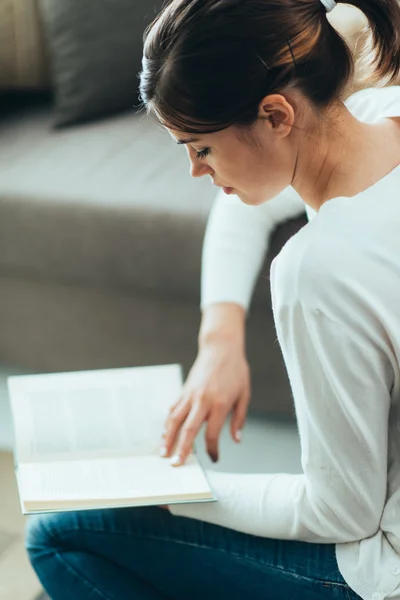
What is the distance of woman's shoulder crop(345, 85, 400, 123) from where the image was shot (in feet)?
3.35

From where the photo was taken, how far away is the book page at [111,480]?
3.21 ft

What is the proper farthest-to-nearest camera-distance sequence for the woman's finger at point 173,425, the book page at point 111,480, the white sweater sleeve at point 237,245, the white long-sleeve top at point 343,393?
the white sweater sleeve at point 237,245 → the woman's finger at point 173,425 → the book page at point 111,480 → the white long-sleeve top at point 343,393

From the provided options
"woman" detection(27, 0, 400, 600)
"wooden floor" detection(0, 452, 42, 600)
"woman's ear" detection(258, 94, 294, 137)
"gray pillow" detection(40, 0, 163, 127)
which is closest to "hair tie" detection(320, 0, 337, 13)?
"woman" detection(27, 0, 400, 600)

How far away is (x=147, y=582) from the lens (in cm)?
106

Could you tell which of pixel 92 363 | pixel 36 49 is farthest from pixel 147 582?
pixel 36 49

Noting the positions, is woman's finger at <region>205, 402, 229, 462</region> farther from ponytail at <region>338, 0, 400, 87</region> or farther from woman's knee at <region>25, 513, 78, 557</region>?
ponytail at <region>338, 0, 400, 87</region>

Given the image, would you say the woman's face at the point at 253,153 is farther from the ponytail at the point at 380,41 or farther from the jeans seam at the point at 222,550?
the jeans seam at the point at 222,550

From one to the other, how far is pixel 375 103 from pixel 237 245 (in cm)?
32

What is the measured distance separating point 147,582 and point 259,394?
0.65 metres

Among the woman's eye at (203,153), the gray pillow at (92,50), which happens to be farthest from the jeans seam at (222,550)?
the gray pillow at (92,50)

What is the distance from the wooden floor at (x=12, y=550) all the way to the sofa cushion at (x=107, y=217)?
41cm

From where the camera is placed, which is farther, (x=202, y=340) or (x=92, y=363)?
(x=92, y=363)

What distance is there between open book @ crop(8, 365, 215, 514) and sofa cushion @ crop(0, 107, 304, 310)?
417 mm

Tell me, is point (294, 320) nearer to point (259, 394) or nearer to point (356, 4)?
point (356, 4)
